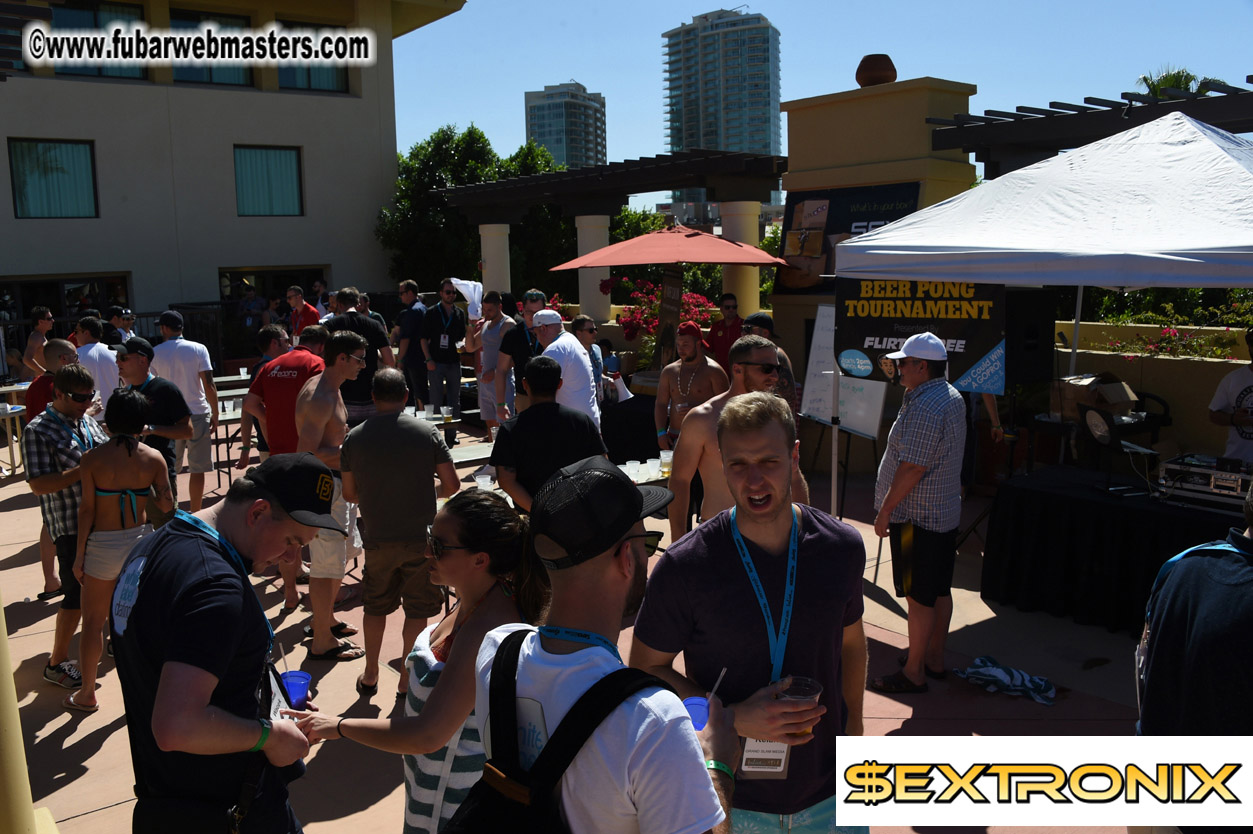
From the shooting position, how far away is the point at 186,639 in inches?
92.7

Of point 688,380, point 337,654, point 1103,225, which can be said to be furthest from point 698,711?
point 688,380

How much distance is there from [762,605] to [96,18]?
25232 millimetres

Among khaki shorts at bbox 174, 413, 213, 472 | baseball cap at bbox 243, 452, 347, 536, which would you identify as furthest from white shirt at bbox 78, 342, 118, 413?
baseball cap at bbox 243, 452, 347, 536

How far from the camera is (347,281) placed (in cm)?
2558

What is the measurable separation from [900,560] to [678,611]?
2.95 meters

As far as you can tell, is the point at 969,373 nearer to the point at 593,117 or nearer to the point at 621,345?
the point at 621,345

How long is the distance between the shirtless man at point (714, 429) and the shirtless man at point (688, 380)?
259cm

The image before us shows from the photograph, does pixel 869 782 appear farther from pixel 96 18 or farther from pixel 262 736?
pixel 96 18

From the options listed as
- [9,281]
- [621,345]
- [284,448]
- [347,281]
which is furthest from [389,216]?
[284,448]

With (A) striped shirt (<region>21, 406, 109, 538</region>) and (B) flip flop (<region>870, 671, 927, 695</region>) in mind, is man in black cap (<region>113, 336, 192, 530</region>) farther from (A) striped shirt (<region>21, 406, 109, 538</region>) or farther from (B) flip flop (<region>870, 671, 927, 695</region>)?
(B) flip flop (<region>870, 671, 927, 695</region>)

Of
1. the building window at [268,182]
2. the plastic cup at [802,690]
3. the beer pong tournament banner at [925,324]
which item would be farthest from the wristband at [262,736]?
the building window at [268,182]

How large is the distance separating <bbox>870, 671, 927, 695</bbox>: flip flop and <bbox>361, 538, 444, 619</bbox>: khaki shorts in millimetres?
2409

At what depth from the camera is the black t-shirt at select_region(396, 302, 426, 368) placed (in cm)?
1267

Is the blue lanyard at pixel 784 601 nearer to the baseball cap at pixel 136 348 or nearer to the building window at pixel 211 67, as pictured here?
the baseball cap at pixel 136 348
